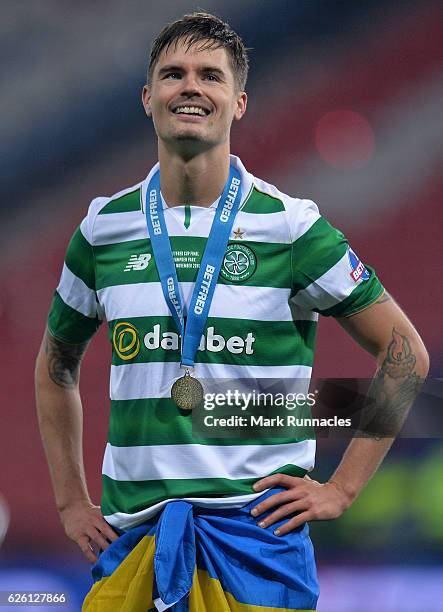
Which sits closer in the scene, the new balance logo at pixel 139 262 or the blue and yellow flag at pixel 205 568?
the blue and yellow flag at pixel 205 568

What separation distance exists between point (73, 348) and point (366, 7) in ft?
4.90

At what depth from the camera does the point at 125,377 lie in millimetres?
1969

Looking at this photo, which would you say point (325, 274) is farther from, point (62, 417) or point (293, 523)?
point (62, 417)

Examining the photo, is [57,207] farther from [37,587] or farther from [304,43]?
[37,587]

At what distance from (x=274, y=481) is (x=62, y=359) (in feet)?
2.04

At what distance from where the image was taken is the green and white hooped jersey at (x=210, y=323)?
6.24 ft

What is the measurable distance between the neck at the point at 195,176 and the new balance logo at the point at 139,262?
0.14 metres

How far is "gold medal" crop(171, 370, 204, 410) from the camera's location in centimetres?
189

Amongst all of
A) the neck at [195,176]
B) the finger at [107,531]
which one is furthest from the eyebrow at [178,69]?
the finger at [107,531]

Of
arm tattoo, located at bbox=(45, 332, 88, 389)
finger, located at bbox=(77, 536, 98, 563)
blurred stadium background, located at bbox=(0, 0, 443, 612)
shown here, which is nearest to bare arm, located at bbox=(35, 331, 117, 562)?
arm tattoo, located at bbox=(45, 332, 88, 389)

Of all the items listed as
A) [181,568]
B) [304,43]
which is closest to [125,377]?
A: [181,568]

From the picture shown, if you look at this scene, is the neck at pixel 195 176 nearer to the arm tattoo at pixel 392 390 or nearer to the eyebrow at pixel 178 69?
the eyebrow at pixel 178 69

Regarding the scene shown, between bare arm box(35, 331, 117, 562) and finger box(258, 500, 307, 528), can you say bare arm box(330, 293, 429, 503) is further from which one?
bare arm box(35, 331, 117, 562)

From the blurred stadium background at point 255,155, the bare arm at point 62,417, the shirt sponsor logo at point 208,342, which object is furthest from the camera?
the blurred stadium background at point 255,155
